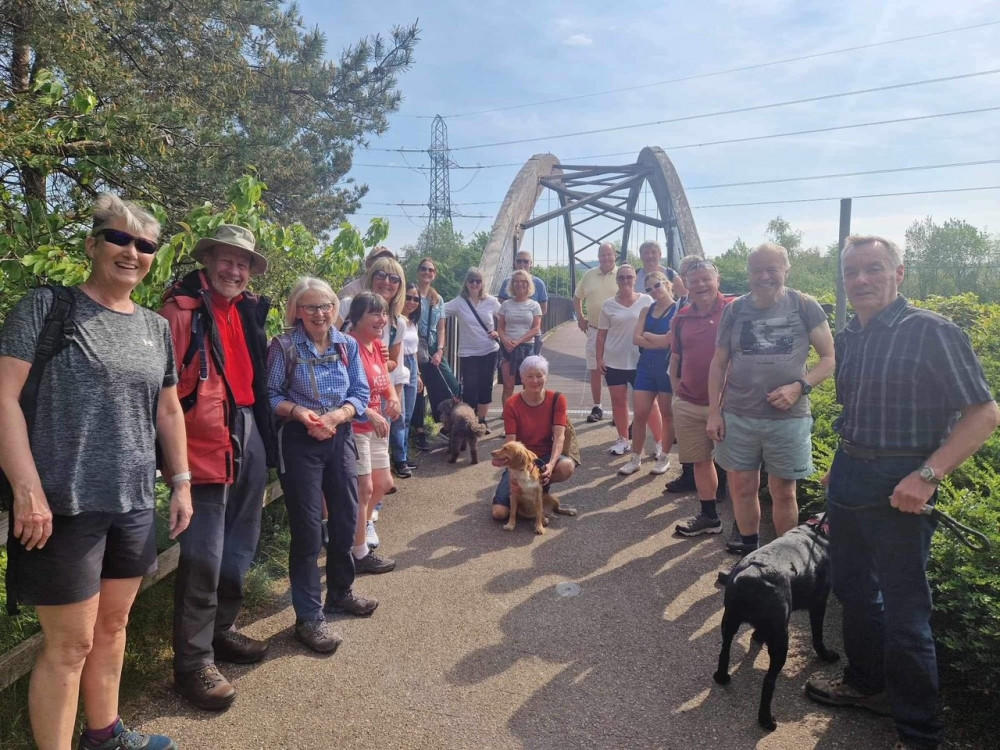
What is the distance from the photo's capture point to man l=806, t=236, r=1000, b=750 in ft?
7.09

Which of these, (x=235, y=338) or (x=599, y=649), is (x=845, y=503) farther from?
(x=235, y=338)

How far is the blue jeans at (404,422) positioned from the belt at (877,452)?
345 cm

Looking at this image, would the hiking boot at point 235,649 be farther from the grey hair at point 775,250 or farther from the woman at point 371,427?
the grey hair at point 775,250

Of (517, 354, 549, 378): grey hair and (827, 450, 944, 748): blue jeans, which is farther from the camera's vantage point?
(517, 354, 549, 378): grey hair

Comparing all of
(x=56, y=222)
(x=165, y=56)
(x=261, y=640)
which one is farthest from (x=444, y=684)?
(x=165, y=56)

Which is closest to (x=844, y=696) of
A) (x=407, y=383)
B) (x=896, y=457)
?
(x=896, y=457)

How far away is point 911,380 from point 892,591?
0.74 m

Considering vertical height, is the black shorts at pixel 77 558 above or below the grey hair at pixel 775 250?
below

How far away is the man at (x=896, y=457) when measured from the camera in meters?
2.16

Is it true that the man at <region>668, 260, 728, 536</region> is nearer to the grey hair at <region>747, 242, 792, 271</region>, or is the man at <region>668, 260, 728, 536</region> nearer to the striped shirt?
the grey hair at <region>747, 242, 792, 271</region>

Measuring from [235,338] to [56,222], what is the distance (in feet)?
2.91

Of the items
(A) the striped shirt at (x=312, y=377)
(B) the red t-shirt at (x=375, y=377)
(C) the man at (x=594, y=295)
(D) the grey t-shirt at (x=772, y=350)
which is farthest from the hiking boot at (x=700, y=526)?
(C) the man at (x=594, y=295)

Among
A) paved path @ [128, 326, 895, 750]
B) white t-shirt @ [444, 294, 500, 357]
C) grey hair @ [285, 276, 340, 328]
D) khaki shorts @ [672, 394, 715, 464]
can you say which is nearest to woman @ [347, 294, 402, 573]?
paved path @ [128, 326, 895, 750]

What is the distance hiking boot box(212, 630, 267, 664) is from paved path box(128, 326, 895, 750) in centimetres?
5
